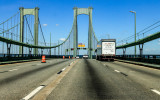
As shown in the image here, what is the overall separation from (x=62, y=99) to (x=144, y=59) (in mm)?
22588

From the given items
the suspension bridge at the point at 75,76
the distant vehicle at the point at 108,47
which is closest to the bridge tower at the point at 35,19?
the suspension bridge at the point at 75,76

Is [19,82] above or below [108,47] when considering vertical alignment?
below

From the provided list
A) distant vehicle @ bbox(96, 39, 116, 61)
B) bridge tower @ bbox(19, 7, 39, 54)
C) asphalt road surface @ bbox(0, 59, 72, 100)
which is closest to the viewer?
asphalt road surface @ bbox(0, 59, 72, 100)

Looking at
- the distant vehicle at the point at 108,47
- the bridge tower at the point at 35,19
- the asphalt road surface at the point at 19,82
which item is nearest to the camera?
the asphalt road surface at the point at 19,82

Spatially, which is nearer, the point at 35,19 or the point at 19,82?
the point at 19,82

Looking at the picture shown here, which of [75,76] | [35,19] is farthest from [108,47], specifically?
[35,19]

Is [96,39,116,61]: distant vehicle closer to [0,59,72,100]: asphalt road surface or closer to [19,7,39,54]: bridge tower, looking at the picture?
[0,59,72,100]: asphalt road surface

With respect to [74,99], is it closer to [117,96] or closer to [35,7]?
[117,96]

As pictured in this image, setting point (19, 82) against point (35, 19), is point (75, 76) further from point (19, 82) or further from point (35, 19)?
point (35, 19)

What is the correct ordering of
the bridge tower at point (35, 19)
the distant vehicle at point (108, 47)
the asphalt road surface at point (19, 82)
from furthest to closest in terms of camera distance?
the bridge tower at point (35, 19), the distant vehicle at point (108, 47), the asphalt road surface at point (19, 82)

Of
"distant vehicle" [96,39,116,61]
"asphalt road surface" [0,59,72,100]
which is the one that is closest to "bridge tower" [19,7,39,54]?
"distant vehicle" [96,39,116,61]

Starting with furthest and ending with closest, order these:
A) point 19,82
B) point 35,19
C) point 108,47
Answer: point 35,19 → point 108,47 → point 19,82

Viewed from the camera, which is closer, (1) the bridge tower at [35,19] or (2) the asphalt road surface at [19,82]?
(2) the asphalt road surface at [19,82]

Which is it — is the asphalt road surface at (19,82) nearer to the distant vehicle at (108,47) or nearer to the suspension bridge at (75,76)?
the suspension bridge at (75,76)
